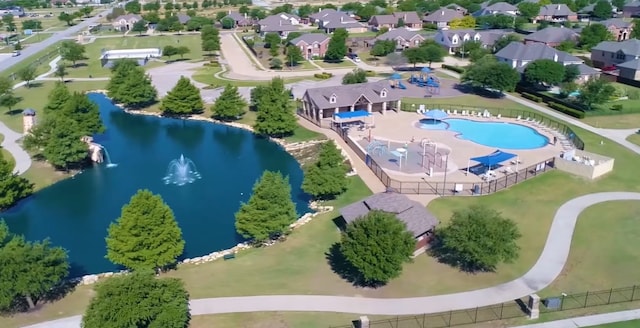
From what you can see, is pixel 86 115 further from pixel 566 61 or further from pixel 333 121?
pixel 566 61

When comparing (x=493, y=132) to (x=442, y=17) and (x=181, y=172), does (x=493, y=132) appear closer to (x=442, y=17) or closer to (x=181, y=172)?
(x=181, y=172)

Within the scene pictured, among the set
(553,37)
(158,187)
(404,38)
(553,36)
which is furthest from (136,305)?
(553,36)

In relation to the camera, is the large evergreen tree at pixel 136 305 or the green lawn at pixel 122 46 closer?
the large evergreen tree at pixel 136 305

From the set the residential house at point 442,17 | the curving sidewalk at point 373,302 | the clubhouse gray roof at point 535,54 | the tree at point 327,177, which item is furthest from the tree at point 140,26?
the curving sidewalk at point 373,302

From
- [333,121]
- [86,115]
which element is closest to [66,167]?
[86,115]

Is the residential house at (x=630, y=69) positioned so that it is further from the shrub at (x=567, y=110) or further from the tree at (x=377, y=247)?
the tree at (x=377, y=247)

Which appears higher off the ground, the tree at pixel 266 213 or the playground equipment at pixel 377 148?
the tree at pixel 266 213
